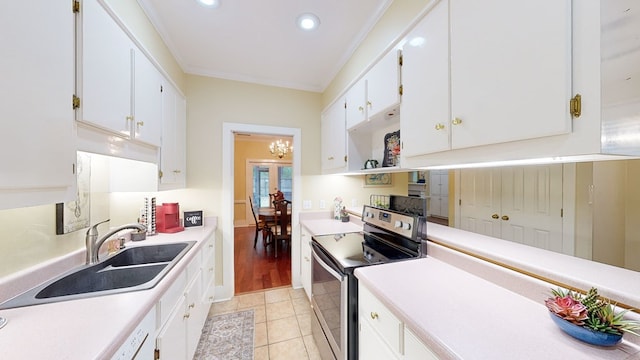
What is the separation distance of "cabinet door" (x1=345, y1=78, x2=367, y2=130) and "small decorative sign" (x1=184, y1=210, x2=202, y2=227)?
6.09 feet

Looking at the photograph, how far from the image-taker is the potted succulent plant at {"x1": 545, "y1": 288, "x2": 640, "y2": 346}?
604 mm

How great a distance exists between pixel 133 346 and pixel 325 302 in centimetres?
109

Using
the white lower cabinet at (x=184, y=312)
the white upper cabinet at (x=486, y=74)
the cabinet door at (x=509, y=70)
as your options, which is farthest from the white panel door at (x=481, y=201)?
the white lower cabinet at (x=184, y=312)

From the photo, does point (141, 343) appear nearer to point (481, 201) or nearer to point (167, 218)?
point (167, 218)

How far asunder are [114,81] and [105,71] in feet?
0.26

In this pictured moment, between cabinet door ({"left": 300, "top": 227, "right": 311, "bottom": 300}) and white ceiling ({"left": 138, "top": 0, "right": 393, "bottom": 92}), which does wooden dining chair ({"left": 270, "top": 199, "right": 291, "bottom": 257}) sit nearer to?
cabinet door ({"left": 300, "top": 227, "right": 311, "bottom": 300})

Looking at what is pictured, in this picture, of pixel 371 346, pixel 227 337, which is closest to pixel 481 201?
pixel 371 346

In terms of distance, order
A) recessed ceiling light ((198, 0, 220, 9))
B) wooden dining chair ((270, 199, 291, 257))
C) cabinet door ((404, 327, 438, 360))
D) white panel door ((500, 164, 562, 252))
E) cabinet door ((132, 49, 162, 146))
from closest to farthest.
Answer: cabinet door ((404, 327, 438, 360)) < cabinet door ((132, 49, 162, 146)) < recessed ceiling light ((198, 0, 220, 9)) < white panel door ((500, 164, 562, 252)) < wooden dining chair ((270, 199, 291, 257))

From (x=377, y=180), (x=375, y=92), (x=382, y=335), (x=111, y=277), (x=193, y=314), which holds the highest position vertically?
(x=375, y=92)

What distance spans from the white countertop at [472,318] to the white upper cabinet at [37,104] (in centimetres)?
133

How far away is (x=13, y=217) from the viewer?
938mm

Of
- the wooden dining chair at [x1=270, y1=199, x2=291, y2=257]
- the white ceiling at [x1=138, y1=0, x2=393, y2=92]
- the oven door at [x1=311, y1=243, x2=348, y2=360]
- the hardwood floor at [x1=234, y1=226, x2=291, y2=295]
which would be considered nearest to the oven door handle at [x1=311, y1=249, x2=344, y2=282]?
the oven door at [x1=311, y1=243, x2=348, y2=360]

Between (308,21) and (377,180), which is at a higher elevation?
(308,21)

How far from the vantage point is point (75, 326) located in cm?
77
